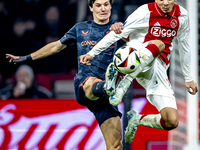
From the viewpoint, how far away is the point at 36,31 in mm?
5633

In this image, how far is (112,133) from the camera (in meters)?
2.77

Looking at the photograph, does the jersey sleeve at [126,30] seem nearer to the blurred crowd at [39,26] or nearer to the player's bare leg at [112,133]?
the player's bare leg at [112,133]

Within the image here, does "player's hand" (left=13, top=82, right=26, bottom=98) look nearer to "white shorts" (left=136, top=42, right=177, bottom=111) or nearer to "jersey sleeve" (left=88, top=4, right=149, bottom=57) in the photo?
"jersey sleeve" (left=88, top=4, right=149, bottom=57)

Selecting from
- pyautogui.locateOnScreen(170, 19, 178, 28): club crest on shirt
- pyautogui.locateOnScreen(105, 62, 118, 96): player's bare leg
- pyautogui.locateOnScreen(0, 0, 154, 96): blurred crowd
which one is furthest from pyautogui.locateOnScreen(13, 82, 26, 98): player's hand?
pyautogui.locateOnScreen(170, 19, 178, 28): club crest on shirt

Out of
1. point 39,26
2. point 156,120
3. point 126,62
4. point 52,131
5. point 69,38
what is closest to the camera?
point 126,62

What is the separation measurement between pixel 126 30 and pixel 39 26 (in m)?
3.46

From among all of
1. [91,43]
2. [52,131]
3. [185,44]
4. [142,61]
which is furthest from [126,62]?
[52,131]

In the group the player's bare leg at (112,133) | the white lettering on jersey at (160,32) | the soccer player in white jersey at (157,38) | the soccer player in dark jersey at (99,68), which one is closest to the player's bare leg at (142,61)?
the soccer player in white jersey at (157,38)

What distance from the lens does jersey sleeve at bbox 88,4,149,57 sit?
8.24ft

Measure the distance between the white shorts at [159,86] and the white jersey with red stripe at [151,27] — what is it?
111 mm

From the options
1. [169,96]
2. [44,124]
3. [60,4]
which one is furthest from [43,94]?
[169,96]

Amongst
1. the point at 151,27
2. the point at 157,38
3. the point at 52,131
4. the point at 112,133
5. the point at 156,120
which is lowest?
the point at 52,131

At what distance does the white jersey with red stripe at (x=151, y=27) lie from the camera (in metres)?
2.53

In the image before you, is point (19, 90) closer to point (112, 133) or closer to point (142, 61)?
point (112, 133)
